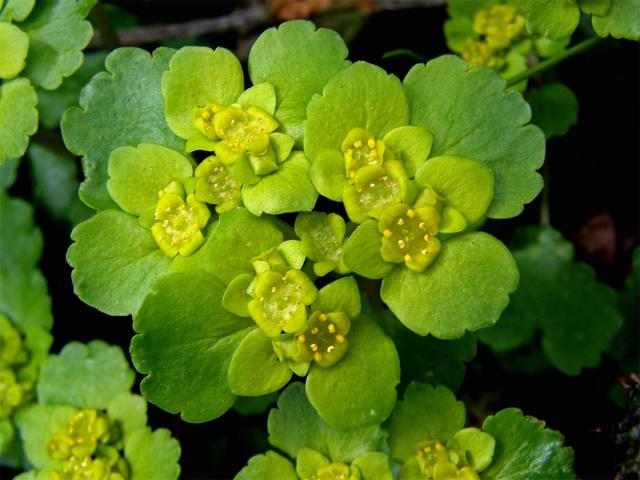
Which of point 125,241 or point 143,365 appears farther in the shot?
point 125,241

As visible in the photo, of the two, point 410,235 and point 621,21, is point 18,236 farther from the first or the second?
point 621,21

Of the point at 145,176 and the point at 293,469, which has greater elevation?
the point at 145,176

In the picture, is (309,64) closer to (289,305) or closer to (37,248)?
(289,305)

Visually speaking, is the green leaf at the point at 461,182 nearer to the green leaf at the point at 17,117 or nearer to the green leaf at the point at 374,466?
the green leaf at the point at 374,466

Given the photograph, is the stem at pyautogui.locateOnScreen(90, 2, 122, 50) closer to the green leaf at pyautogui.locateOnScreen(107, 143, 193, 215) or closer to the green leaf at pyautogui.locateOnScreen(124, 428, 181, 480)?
the green leaf at pyautogui.locateOnScreen(107, 143, 193, 215)

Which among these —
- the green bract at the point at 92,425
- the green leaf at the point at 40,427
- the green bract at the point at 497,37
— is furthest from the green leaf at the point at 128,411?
the green bract at the point at 497,37

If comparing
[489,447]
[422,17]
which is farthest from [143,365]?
[422,17]

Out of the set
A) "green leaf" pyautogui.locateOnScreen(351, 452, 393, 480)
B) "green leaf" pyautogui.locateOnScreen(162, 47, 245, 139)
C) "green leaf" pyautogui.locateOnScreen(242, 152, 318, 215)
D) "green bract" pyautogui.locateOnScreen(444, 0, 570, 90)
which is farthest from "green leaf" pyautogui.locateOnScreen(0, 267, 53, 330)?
"green bract" pyautogui.locateOnScreen(444, 0, 570, 90)
